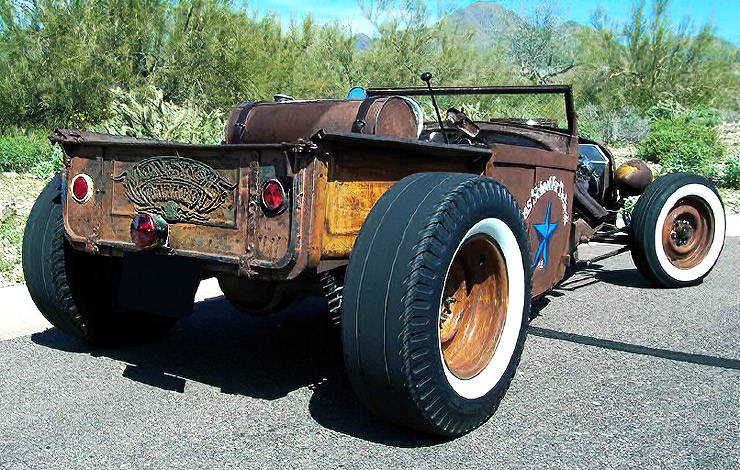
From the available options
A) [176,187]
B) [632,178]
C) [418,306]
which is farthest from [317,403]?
[632,178]

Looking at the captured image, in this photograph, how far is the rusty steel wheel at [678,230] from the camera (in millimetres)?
5652

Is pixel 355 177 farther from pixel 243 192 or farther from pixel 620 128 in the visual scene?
pixel 620 128

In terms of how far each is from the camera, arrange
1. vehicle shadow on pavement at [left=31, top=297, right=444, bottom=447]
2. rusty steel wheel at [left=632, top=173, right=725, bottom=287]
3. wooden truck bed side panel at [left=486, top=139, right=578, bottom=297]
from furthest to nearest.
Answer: rusty steel wheel at [left=632, top=173, right=725, bottom=287], wooden truck bed side panel at [left=486, top=139, right=578, bottom=297], vehicle shadow on pavement at [left=31, top=297, right=444, bottom=447]

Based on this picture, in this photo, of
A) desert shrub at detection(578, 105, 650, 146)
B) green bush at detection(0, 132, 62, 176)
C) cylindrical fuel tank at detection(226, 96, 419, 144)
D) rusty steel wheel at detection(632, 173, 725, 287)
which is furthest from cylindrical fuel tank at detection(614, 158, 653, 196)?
desert shrub at detection(578, 105, 650, 146)

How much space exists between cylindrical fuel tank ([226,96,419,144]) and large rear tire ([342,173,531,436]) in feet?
2.19

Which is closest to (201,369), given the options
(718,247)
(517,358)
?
(517,358)

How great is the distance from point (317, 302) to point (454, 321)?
216 centimetres

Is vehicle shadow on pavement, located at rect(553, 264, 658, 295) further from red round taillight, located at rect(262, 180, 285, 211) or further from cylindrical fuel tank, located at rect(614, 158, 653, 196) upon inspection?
red round taillight, located at rect(262, 180, 285, 211)

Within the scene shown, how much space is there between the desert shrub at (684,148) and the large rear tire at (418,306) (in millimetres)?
11570

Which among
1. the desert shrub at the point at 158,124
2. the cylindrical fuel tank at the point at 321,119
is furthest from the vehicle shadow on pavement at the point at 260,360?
the desert shrub at the point at 158,124

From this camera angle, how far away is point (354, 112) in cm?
354

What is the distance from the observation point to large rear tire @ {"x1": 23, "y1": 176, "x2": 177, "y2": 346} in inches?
144

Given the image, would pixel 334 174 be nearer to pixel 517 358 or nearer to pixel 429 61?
pixel 517 358

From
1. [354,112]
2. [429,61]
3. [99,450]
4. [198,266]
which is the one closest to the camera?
[99,450]
